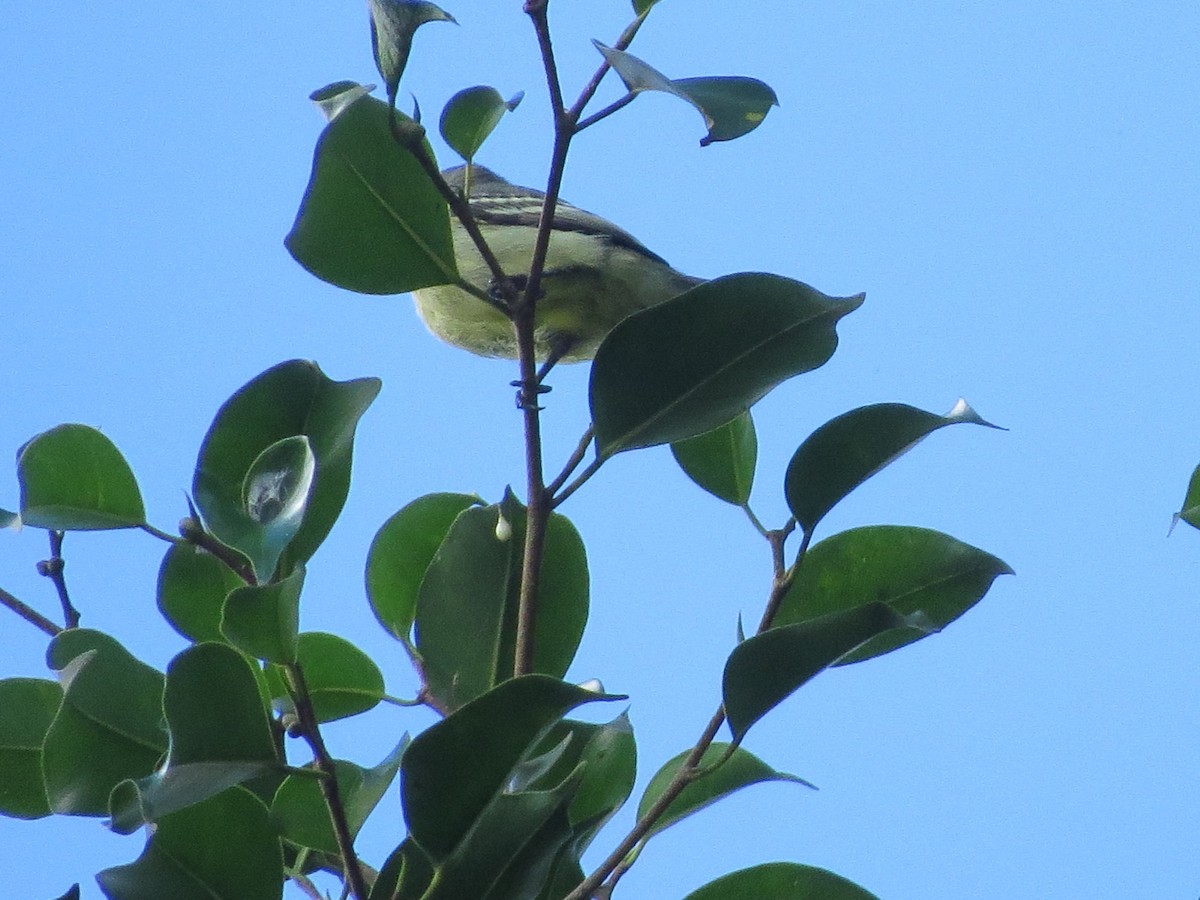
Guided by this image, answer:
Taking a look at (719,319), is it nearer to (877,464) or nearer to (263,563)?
(877,464)

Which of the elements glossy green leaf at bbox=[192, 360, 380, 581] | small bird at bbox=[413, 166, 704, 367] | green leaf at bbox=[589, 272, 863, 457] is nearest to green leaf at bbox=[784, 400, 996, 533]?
green leaf at bbox=[589, 272, 863, 457]

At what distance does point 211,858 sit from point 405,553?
1.52ft

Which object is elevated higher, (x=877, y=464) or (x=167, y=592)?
(x=877, y=464)

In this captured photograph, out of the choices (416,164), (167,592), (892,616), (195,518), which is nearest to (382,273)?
(416,164)

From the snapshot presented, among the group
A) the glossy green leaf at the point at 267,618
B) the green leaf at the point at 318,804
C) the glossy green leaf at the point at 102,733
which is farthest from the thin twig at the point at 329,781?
the glossy green leaf at the point at 102,733

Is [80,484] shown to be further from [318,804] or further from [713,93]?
[713,93]

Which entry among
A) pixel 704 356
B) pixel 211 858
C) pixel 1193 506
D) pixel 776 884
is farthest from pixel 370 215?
pixel 1193 506

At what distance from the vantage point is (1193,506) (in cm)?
137

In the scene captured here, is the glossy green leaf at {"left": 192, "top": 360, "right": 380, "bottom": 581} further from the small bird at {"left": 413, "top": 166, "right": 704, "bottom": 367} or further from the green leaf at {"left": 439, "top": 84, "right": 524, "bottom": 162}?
the small bird at {"left": 413, "top": 166, "right": 704, "bottom": 367}

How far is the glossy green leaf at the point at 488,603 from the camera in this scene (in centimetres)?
136

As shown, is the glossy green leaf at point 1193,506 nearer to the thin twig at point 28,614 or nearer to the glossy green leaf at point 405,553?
the glossy green leaf at point 405,553

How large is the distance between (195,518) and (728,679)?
47cm

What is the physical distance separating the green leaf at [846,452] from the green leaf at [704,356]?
62mm

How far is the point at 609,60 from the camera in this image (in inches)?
44.1
